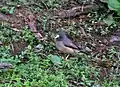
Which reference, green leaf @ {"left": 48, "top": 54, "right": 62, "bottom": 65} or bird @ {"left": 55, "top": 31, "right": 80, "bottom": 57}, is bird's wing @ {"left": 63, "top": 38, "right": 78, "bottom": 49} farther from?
green leaf @ {"left": 48, "top": 54, "right": 62, "bottom": 65}

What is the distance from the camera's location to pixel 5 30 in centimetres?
435

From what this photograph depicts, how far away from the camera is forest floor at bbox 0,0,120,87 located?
376cm

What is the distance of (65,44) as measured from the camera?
170 inches

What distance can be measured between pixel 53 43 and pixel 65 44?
0.48ft

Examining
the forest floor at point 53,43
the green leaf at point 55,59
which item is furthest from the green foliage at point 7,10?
the green leaf at point 55,59

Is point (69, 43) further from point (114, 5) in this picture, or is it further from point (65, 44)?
point (114, 5)

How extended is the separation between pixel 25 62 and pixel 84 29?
1.11 metres

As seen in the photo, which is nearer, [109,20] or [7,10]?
[7,10]

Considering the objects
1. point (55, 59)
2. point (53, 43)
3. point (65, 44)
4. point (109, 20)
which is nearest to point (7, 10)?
point (53, 43)

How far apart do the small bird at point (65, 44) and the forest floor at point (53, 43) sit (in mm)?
55

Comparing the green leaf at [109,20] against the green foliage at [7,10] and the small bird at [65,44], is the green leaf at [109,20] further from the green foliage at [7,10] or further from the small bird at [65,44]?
the green foliage at [7,10]

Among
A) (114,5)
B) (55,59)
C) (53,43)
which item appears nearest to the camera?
(55,59)

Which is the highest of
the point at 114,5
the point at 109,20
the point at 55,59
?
the point at 114,5

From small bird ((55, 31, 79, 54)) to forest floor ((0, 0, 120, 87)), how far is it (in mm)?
55
